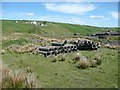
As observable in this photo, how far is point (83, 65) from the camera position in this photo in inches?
713

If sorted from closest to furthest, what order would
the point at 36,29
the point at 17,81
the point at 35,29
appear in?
the point at 17,81 → the point at 35,29 → the point at 36,29

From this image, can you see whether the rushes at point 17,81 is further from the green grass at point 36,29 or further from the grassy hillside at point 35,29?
the grassy hillside at point 35,29

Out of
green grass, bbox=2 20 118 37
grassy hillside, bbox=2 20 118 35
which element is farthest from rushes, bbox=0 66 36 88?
grassy hillside, bbox=2 20 118 35

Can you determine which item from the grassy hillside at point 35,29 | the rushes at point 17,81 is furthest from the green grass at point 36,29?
the rushes at point 17,81

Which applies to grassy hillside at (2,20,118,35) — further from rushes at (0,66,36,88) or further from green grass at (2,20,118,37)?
rushes at (0,66,36,88)

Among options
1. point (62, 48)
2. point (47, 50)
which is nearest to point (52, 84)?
point (47, 50)

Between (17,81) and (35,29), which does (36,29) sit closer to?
(35,29)

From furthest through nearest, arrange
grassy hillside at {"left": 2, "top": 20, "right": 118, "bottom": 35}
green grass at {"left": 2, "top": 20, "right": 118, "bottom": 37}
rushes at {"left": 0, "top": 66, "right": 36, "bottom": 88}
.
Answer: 1. grassy hillside at {"left": 2, "top": 20, "right": 118, "bottom": 35}
2. green grass at {"left": 2, "top": 20, "right": 118, "bottom": 37}
3. rushes at {"left": 0, "top": 66, "right": 36, "bottom": 88}

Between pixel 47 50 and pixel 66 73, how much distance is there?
9.68 meters

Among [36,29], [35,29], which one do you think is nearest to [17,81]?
[35,29]

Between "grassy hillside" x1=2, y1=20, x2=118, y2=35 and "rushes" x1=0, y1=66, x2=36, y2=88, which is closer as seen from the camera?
"rushes" x1=0, y1=66, x2=36, y2=88

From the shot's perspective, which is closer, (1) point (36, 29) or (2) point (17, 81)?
(2) point (17, 81)

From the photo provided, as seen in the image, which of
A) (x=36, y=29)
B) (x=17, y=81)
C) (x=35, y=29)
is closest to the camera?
(x=17, y=81)

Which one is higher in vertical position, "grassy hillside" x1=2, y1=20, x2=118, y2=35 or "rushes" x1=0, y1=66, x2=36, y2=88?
"grassy hillside" x1=2, y1=20, x2=118, y2=35
